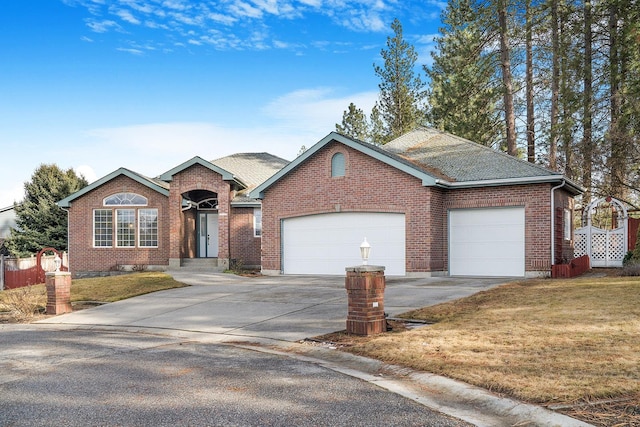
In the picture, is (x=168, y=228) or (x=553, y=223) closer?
(x=553, y=223)

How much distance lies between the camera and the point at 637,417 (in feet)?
16.5

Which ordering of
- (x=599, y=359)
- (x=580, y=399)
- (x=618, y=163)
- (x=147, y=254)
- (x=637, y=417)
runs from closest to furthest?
(x=637, y=417)
(x=580, y=399)
(x=599, y=359)
(x=618, y=163)
(x=147, y=254)

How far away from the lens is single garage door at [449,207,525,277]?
63.9 feet

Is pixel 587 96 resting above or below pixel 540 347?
above

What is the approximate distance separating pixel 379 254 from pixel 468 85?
47.1 feet

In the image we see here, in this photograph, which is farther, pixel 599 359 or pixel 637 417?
pixel 599 359

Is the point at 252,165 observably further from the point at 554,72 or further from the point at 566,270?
the point at 566,270

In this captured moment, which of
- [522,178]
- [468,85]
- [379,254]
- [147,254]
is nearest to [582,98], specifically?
[468,85]

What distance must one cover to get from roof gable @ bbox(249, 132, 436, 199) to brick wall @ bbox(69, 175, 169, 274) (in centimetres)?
643

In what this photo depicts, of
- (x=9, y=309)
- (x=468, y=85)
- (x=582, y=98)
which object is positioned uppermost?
(x=468, y=85)

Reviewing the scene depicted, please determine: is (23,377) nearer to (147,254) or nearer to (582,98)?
(147,254)

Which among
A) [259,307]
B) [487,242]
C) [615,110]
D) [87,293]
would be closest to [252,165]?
[487,242]

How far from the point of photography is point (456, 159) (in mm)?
22531

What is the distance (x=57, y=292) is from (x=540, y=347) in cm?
1133
